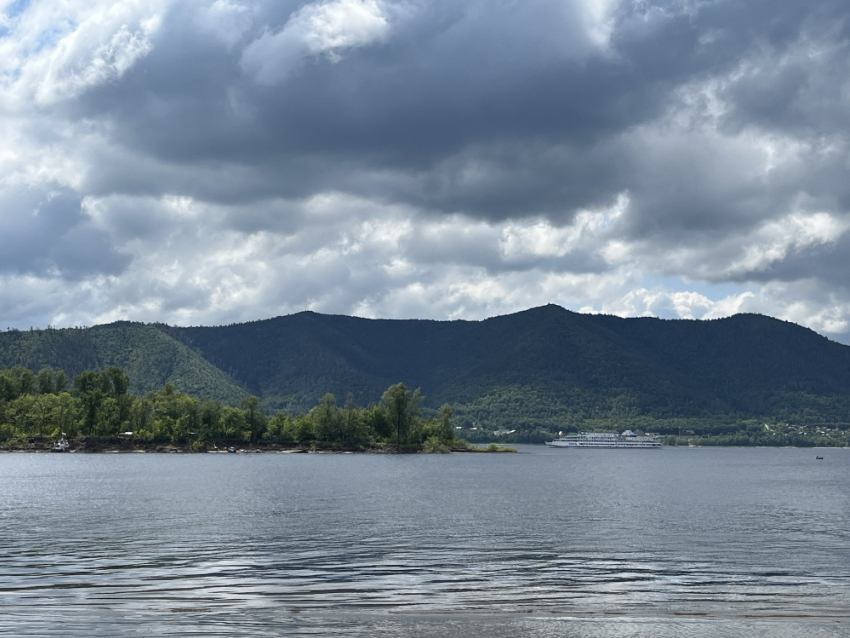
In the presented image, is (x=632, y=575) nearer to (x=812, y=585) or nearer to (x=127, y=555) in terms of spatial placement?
(x=812, y=585)

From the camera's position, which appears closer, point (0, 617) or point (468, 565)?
point (0, 617)

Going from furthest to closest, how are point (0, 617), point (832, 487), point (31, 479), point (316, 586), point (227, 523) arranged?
point (832, 487) → point (31, 479) → point (227, 523) → point (316, 586) → point (0, 617)

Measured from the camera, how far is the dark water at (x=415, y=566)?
3969 cm

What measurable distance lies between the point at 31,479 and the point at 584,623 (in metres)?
146

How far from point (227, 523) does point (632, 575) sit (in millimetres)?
44232

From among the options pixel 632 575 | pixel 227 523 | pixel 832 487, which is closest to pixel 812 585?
pixel 632 575

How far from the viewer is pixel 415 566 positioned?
57.9 m

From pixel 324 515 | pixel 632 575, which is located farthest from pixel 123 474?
pixel 632 575

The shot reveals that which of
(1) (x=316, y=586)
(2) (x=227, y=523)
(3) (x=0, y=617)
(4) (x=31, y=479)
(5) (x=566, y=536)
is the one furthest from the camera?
(4) (x=31, y=479)

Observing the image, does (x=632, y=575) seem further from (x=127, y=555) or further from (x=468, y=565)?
(x=127, y=555)

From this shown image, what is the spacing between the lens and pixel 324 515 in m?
94.3

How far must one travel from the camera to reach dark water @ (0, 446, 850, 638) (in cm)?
3969

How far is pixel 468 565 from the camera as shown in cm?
5884

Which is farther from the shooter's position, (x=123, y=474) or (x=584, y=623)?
(x=123, y=474)
